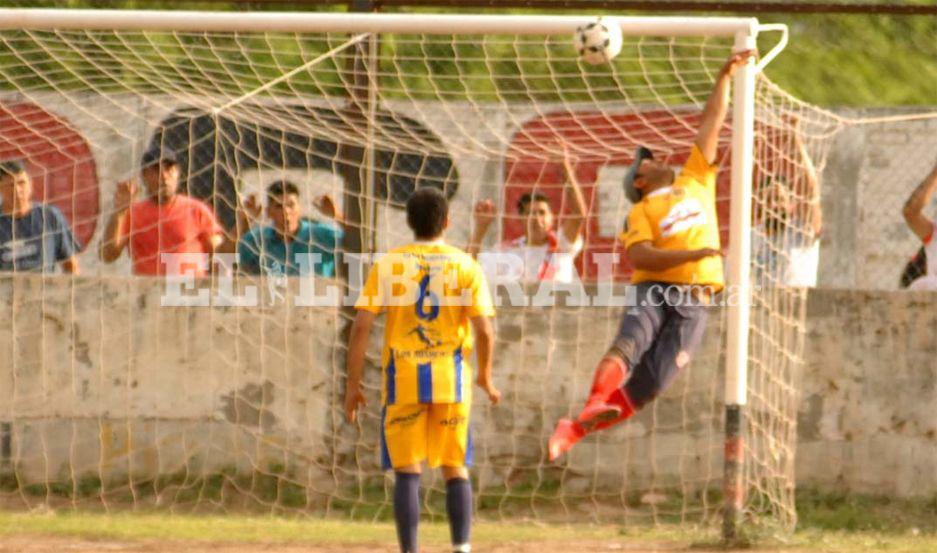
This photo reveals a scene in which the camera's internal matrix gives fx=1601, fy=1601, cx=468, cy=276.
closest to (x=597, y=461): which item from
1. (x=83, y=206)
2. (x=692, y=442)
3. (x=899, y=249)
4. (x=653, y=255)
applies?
(x=692, y=442)

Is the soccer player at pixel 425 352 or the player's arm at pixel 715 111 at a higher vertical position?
the player's arm at pixel 715 111

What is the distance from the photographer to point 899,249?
14.2 m

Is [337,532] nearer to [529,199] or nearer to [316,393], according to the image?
[316,393]

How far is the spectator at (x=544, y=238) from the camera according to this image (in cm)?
1025

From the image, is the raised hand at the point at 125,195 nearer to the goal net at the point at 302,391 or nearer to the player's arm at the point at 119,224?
the player's arm at the point at 119,224

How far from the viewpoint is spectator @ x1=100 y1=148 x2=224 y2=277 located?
9.90 meters

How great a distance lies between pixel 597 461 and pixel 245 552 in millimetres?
2495

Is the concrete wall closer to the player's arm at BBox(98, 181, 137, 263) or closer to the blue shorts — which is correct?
the player's arm at BBox(98, 181, 137, 263)

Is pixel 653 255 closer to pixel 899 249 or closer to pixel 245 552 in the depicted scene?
pixel 245 552

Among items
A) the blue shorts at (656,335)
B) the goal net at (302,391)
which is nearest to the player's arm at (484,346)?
the blue shorts at (656,335)

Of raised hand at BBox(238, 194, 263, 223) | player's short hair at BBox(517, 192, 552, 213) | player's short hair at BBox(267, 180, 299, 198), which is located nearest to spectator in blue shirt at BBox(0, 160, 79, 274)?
raised hand at BBox(238, 194, 263, 223)

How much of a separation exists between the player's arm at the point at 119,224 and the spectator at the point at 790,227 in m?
3.87

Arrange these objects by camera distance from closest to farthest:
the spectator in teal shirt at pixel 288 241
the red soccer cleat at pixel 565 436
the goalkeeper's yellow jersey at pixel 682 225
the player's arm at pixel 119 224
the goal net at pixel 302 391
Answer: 1. the red soccer cleat at pixel 565 436
2. the goalkeeper's yellow jersey at pixel 682 225
3. the goal net at pixel 302 391
4. the spectator in teal shirt at pixel 288 241
5. the player's arm at pixel 119 224

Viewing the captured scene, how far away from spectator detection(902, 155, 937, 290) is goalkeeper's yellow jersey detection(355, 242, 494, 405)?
415 centimetres
